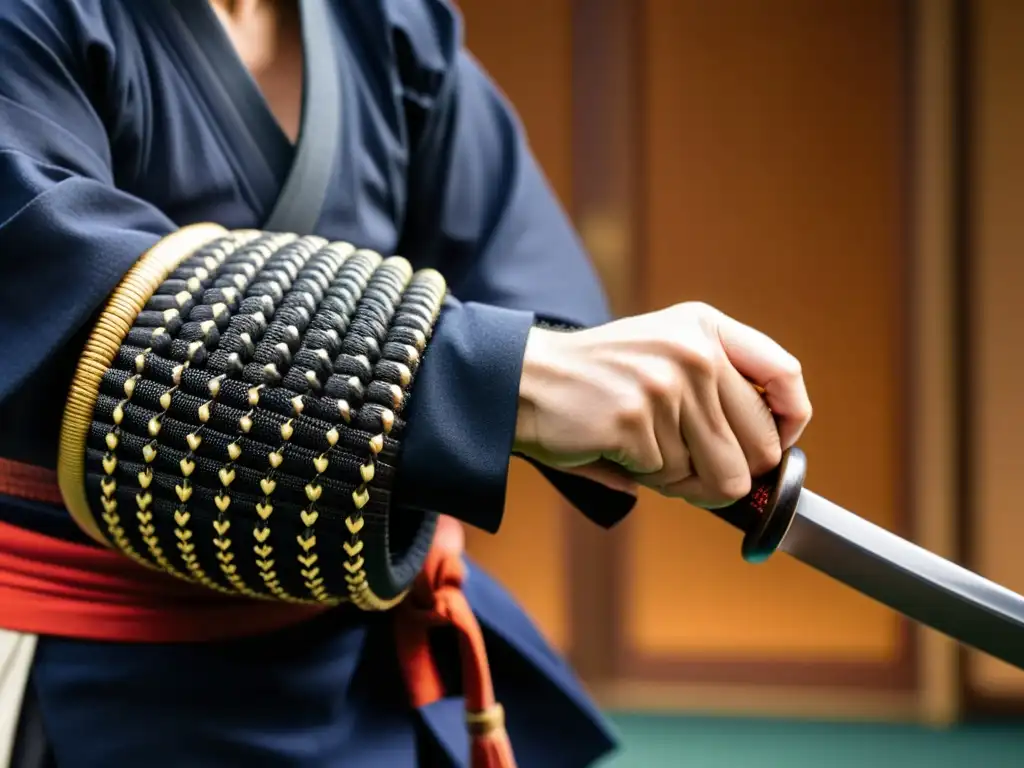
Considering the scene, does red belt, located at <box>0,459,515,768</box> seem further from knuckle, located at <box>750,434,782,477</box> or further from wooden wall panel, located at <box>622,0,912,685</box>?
wooden wall panel, located at <box>622,0,912,685</box>

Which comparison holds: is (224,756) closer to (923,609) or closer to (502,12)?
(923,609)

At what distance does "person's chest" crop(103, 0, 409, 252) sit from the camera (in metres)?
0.45

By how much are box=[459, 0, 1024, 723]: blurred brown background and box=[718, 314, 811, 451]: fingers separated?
147 cm

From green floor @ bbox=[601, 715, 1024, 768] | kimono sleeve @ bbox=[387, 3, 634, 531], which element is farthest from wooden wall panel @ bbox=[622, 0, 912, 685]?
kimono sleeve @ bbox=[387, 3, 634, 531]

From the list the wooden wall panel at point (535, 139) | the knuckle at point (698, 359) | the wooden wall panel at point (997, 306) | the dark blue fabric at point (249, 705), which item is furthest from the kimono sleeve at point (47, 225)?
the wooden wall panel at point (997, 306)

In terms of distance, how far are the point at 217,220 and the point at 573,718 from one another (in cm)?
35

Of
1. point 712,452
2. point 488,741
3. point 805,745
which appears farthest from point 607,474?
point 805,745

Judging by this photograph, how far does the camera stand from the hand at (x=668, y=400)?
0.35 meters

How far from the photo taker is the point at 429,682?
507 mm

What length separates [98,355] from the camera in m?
0.37

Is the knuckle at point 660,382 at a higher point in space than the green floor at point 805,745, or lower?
higher

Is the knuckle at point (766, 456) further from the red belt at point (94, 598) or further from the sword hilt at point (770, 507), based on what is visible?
the red belt at point (94, 598)

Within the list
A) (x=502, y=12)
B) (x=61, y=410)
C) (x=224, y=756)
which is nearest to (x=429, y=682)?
(x=224, y=756)

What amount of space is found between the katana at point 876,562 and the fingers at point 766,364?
0.03 m
